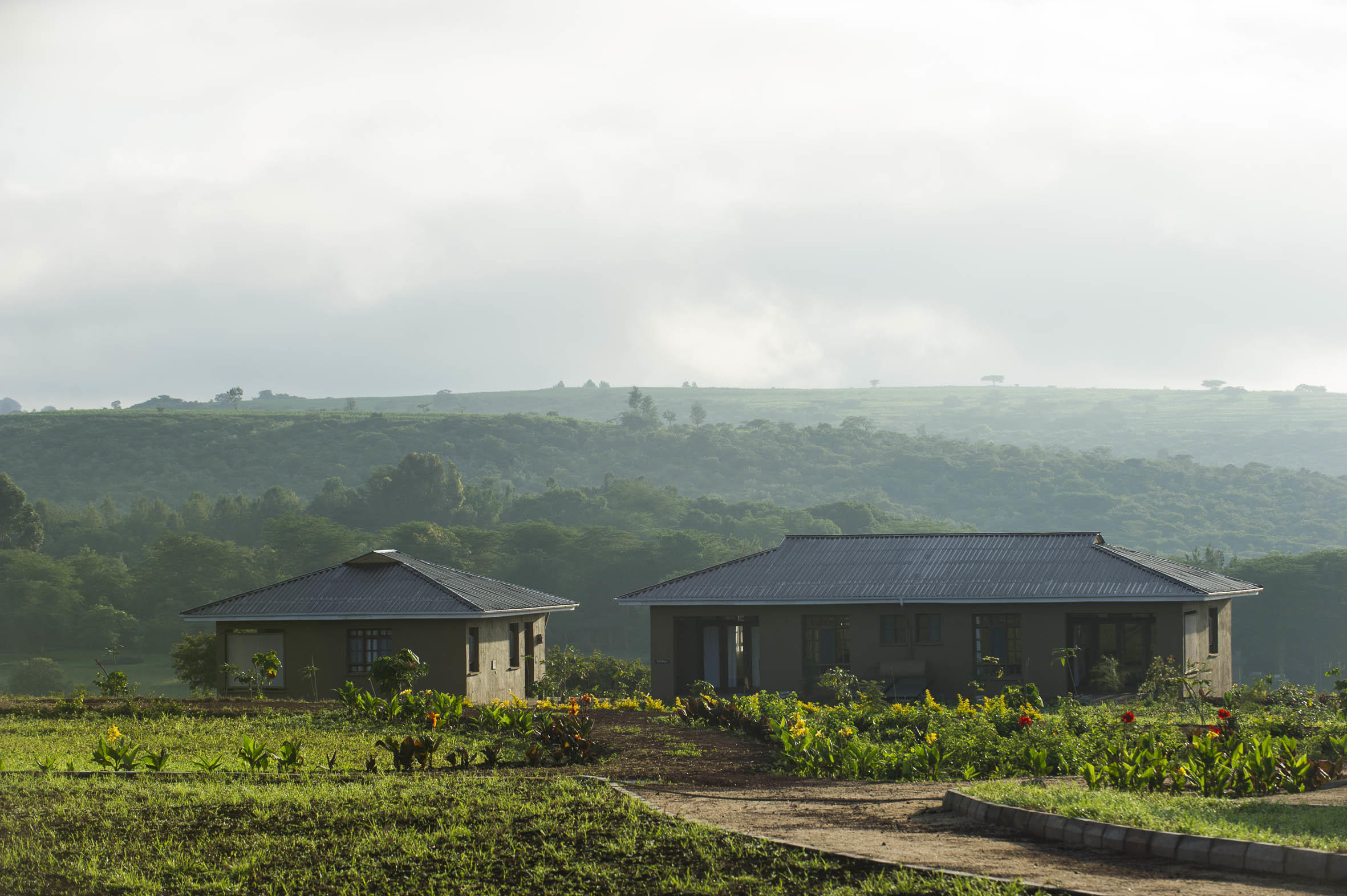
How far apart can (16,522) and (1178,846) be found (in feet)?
269

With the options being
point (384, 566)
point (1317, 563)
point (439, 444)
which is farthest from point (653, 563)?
point (439, 444)

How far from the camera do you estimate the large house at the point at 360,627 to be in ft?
93.9

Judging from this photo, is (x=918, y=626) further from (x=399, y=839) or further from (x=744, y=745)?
(x=399, y=839)

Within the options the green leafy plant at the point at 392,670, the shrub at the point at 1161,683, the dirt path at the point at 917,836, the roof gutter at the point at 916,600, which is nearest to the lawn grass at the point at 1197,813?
the dirt path at the point at 917,836

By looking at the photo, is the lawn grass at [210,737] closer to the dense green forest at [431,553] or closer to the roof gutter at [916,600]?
the roof gutter at [916,600]

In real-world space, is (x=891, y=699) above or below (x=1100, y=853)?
below

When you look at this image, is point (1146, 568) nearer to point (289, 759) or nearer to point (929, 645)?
point (929, 645)

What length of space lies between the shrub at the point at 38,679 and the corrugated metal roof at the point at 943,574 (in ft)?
138

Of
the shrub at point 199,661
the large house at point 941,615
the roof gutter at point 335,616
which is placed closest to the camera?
the roof gutter at point 335,616

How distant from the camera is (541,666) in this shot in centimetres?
3519

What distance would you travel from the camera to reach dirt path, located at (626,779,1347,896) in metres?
7.57

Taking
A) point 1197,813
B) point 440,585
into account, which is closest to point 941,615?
point 440,585

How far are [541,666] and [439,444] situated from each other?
102795mm

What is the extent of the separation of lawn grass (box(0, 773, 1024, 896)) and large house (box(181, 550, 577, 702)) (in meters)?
16.8
